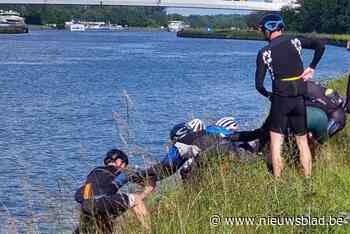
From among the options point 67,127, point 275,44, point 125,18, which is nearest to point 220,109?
point 67,127

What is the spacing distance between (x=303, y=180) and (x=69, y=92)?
28959 millimetres

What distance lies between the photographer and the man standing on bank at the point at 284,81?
8578 millimetres

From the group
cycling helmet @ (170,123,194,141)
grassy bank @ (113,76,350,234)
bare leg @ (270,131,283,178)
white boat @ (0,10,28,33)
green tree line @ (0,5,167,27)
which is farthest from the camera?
green tree line @ (0,5,167,27)

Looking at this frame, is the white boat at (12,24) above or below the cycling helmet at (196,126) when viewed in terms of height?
below

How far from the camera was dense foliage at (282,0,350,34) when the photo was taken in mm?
113281

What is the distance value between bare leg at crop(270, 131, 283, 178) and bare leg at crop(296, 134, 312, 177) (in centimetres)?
19

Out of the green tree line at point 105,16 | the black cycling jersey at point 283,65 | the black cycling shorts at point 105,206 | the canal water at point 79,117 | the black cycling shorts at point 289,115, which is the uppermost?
the black cycling jersey at point 283,65

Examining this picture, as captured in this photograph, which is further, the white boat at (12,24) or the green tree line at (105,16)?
the green tree line at (105,16)

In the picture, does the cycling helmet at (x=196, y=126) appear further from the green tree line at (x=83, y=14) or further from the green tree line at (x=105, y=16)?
the green tree line at (x=105, y=16)

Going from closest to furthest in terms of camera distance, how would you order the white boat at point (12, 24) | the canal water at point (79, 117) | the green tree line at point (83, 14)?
the canal water at point (79, 117) → the white boat at point (12, 24) → the green tree line at point (83, 14)

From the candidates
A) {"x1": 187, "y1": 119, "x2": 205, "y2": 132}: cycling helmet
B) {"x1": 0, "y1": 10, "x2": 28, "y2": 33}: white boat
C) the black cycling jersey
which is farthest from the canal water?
{"x1": 0, "y1": 10, "x2": 28, "y2": 33}: white boat

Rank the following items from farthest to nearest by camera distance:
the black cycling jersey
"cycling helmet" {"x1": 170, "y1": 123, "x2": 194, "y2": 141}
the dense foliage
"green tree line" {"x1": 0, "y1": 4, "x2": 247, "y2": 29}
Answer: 1. "green tree line" {"x1": 0, "y1": 4, "x2": 247, "y2": 29}
2. the dense foliage
3. the black cycling jersey
4. "cycling helmet" {"x1": 170, "y1": 123, "x2": 194, "y2": 141}

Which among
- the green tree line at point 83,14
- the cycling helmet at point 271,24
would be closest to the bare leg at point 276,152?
the cycling helmet at point 271,24

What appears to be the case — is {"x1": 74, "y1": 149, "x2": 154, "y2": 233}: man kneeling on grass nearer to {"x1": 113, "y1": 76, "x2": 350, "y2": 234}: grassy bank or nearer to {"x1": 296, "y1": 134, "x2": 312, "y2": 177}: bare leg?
{"x1": 113, "y1": 76, "x2": 350, "y2": 234}: grassy bank
